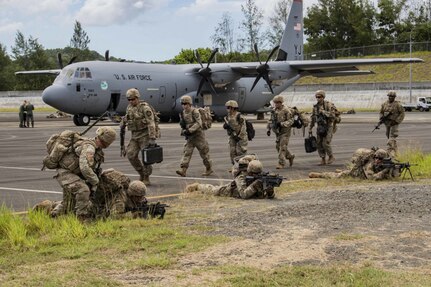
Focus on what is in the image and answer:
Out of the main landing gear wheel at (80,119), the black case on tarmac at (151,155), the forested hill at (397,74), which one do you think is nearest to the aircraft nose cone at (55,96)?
the main landing gear wheel at (80,119)

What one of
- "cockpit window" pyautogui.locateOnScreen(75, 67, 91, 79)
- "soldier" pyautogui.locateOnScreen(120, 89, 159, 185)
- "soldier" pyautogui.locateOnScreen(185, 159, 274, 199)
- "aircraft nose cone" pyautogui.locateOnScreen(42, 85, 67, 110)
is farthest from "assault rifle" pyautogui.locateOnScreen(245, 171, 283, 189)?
"cockpit window" pyautogui.locateOnScreen(75, 67, 91, 79)

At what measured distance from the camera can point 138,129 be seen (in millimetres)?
13633

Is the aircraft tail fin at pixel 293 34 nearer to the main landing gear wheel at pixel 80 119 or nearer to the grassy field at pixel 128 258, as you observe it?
the main landing gear wheel at pixel 80 119

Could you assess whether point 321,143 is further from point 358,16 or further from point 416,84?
point 358,16

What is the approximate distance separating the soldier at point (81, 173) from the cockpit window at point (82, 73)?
25167mm

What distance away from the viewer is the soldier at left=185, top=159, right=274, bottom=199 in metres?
10.8

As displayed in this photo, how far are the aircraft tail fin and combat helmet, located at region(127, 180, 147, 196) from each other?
37633 millimetres

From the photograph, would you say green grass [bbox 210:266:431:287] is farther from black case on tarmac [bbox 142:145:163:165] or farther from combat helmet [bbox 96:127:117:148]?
black case on tarmac [bbox 142:145:163:165]

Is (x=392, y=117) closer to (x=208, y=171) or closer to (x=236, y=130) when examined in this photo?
(x=236, y=130)

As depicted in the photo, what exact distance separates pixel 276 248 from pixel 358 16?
328 feet

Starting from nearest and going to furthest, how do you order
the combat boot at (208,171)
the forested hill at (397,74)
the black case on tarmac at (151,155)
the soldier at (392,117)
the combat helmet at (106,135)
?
1. the combat helmet at (106,135)
2. the black case on tarmac at (151,155)
3. the combat boot at (208,171)
4. the soldier at (392,117)
5. the forested hill at (397,74)

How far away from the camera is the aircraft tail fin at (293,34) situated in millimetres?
46062

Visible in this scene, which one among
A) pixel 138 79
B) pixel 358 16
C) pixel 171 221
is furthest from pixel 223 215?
pixel 358 16

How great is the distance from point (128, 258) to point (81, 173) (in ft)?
7.59
